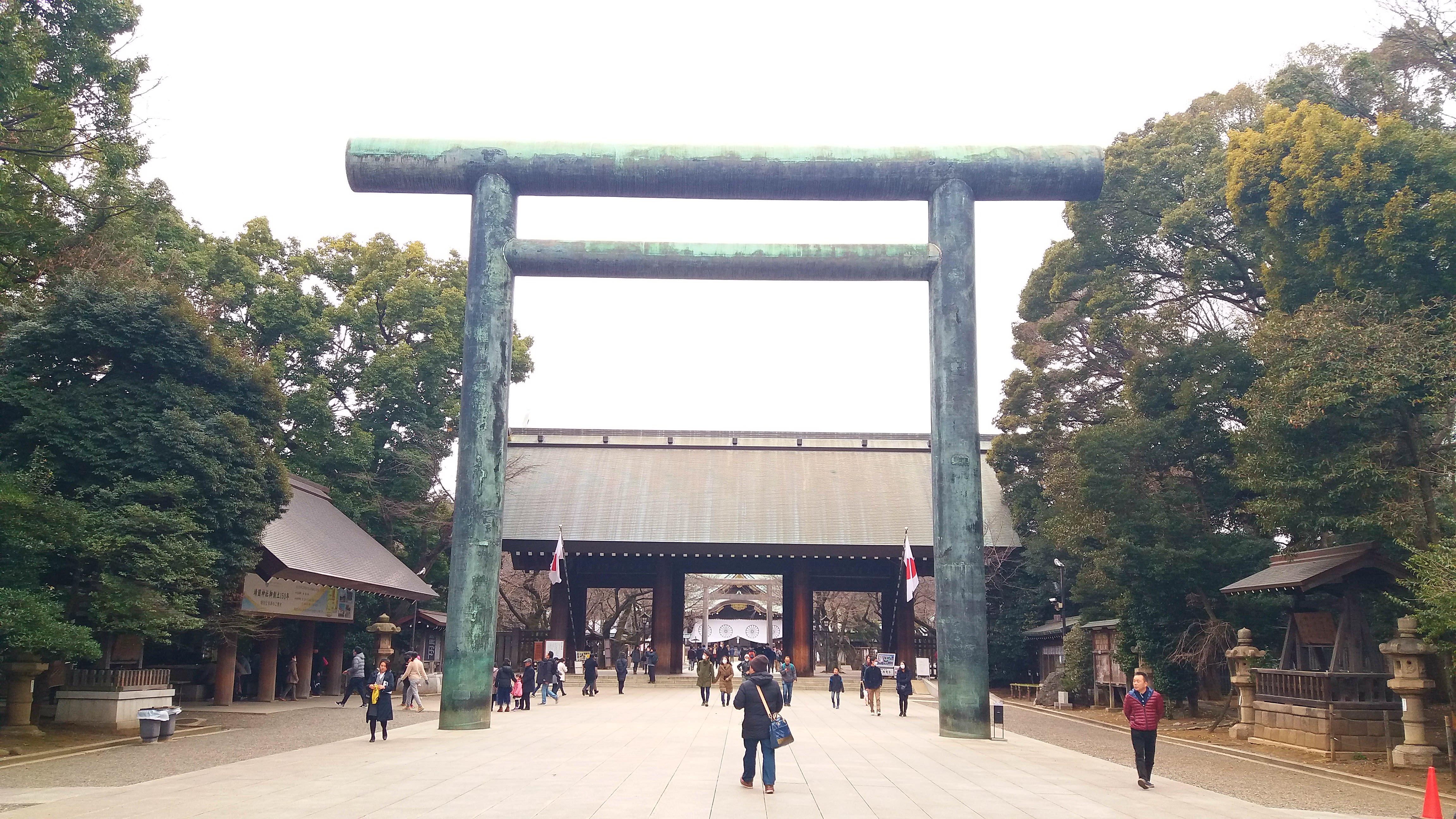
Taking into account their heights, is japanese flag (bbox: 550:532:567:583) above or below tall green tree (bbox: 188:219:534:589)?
below

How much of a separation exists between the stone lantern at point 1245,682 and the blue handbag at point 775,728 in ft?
44.5

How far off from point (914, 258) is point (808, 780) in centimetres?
876

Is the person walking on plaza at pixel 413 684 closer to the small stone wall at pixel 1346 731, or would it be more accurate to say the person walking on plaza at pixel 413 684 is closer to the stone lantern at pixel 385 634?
the stone lantern at pixel 385 634

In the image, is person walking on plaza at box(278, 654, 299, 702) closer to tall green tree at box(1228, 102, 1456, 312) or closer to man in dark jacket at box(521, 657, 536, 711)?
man in dark jacket at box(521, 657, 536, 711)

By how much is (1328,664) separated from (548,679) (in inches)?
711

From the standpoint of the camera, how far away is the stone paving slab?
940 cm

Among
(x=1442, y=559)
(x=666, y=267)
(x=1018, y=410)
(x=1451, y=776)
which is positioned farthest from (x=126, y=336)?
(x=1018, y=410)

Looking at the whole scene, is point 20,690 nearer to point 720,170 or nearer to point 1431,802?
point 720,170

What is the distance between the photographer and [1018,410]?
35.2m

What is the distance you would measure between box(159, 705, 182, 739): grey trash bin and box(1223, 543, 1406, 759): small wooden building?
727 inches

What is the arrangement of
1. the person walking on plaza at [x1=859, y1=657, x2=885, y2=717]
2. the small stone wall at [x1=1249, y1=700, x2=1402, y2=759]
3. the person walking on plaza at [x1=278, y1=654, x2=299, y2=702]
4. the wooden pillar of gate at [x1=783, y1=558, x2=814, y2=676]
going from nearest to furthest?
1. the small stone wall at [x1=1249, y1=700, x2=1402, y2=759]
2. the person walking on plaza at [x1=859, y1=657, x2=885, y2=717]
3. the person walking on plaza at [x1=278, y1=654, x2=299, y2=702]
4. the wooden pillar of gate at [x1=783, y1=558, x2=814, y2=676]

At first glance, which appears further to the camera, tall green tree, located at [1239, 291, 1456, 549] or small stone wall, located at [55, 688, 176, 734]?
small stone wall, located at [55, 688, 176, 734]

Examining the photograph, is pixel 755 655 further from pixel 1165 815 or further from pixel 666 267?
pixel 666 267

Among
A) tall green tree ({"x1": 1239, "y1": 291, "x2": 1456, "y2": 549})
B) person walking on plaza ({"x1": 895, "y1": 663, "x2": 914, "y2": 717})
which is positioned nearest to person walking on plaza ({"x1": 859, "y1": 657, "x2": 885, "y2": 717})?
person walking on plaza ({"x1": 895, "y1": 663, "x2": 914, "y2": 717})
